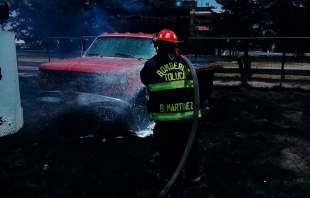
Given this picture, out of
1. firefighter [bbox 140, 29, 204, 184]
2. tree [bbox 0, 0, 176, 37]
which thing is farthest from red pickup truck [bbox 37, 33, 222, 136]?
tree [bbox 0, 0, 176, 37]

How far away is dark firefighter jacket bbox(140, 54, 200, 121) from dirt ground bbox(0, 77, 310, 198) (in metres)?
0.95

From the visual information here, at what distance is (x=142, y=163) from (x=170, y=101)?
1.47m

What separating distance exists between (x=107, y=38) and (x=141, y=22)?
4.60 metres

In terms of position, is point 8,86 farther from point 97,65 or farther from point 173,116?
point 97,65

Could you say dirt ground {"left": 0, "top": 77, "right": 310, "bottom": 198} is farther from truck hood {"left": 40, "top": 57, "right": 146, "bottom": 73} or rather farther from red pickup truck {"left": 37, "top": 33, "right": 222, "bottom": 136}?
truck hood {"left": 40, "top": 57, "right": 146, "bottom": 73}

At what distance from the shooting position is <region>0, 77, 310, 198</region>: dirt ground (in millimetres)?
4195

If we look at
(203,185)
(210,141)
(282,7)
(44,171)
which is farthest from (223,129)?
(282,7)

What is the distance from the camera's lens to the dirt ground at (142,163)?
4195 millimetres

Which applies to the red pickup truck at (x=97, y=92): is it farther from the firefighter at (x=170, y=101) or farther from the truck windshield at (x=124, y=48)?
the firefighter at (x=170, y=101)

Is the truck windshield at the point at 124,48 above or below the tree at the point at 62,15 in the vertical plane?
below

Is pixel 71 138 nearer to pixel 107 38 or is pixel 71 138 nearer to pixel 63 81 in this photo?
pixel 63 81

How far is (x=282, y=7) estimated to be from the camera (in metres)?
29.0

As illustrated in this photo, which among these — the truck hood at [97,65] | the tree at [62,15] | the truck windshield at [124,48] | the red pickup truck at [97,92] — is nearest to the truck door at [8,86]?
the red pickup truck at [97,92]

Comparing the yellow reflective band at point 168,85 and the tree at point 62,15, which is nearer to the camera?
the yellow reflective band at point 168,85
